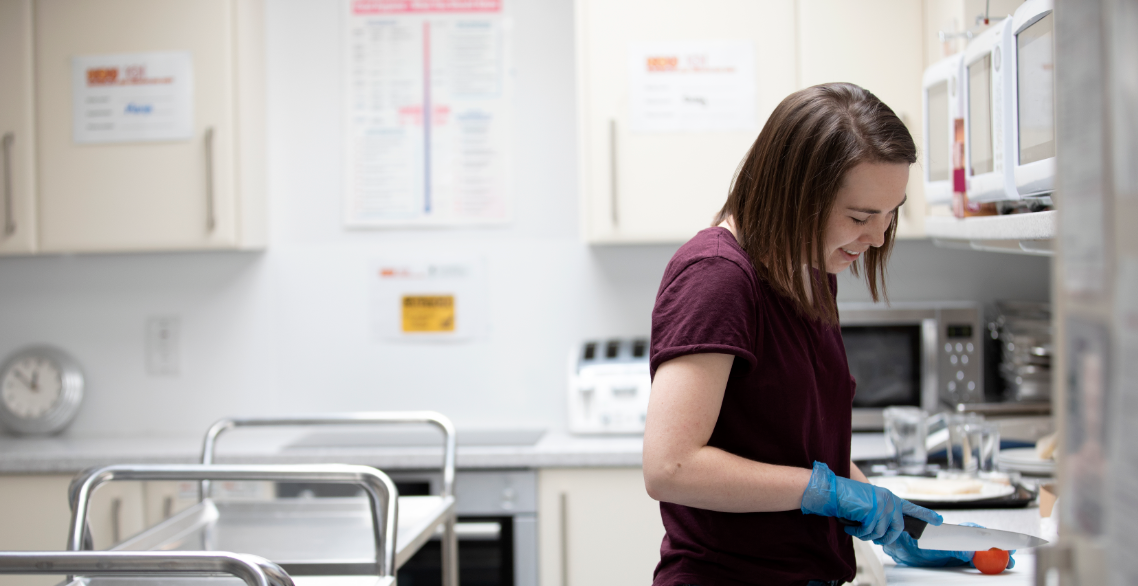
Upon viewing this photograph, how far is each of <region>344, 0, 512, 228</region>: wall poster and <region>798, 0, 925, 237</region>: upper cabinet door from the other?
886 mm

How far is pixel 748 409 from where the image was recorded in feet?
3.27

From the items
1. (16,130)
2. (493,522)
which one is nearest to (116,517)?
(493,522)

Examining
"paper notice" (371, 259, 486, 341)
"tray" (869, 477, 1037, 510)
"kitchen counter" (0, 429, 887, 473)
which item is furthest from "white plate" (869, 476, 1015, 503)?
"paper notice" (371, 259, 486, 341)

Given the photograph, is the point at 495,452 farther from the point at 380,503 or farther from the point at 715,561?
the point at 715,561

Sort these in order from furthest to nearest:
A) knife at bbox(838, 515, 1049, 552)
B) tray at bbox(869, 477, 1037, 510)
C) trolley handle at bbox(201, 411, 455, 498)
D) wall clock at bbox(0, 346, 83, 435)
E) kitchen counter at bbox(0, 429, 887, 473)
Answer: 1. wall clock at bbox(0, 346, 83, 435)
2. kitchen counter at bbox(0, 429, 887, 473)
3. trolley handle at bbox(201, 411, 455, 498)
4. tray at bbox(869, 477, 1037, 510)
5. knife at bbox(838, 515, 1049, 552)

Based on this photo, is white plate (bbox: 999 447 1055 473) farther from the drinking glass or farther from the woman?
the woman

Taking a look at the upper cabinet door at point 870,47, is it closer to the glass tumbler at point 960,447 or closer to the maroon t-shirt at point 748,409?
the glass tumbler at point 960,447

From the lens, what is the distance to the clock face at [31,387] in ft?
8.39

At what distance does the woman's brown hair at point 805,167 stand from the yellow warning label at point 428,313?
1.71 m

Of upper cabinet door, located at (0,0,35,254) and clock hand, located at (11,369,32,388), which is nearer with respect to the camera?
upper cabinet door, located at (0,0,35,254)

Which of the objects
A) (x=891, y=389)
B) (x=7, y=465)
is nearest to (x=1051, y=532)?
(x=891, y=389)

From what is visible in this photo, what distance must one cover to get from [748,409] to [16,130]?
7.44ft

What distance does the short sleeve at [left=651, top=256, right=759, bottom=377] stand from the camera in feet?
3.03

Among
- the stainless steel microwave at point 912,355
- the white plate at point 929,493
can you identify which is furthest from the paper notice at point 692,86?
the white plate at point 929,493
